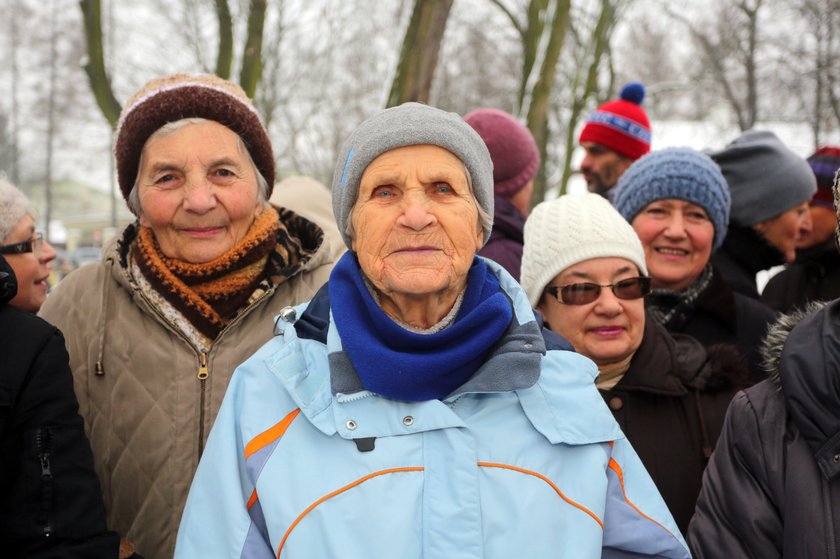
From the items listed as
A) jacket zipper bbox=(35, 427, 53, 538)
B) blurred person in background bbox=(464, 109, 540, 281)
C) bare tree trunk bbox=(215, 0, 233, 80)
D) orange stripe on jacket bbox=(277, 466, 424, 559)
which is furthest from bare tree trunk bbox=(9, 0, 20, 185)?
orange stripe on jacket bbox=(277, 466, 424, 559)

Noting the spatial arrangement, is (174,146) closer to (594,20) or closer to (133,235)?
(133,235)

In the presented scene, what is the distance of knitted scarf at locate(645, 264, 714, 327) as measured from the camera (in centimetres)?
316

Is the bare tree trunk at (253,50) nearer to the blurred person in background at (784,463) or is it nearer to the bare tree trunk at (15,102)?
the blurred person in background at (784,463)

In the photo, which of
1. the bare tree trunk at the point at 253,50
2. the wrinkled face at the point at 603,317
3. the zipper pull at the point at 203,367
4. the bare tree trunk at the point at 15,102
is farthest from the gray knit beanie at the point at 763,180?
the bare tree trunk at the point at 15,102

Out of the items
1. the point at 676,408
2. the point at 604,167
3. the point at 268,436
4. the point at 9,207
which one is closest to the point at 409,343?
the point at 268,436

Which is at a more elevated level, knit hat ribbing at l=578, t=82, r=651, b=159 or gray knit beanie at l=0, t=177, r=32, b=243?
knit hat ribbing at l=578, t=82, r=651, b=159

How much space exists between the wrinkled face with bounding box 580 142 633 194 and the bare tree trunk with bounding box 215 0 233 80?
2386 mm

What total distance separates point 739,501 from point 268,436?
116 cm

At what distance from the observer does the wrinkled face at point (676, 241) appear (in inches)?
124

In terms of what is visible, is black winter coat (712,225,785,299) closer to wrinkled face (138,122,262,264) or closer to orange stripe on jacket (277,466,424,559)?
wrinkled face (138,122,262,264)

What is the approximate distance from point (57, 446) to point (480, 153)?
1.29m

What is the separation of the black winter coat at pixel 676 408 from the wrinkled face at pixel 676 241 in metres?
0.58

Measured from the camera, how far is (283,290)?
264cm

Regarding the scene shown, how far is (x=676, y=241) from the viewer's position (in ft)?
10.4
